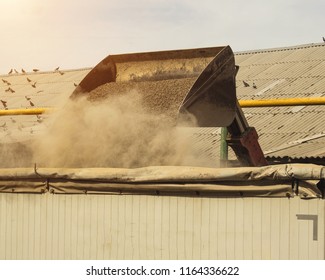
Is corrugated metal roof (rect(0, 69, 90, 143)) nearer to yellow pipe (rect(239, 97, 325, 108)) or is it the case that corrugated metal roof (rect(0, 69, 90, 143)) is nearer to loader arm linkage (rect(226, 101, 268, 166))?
yellow pipe (rect(239, 97, 325, 108))

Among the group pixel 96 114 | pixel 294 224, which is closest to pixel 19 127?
pixel 96 114

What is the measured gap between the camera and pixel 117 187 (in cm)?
717

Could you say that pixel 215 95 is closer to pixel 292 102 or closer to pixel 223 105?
pixel 223 105

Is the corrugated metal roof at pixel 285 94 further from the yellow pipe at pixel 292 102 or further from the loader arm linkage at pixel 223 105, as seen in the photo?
the loader arm linkage at pixel 223 105

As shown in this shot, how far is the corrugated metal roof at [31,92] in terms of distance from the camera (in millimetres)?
18859

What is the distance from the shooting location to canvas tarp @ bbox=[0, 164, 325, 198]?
20.9ft

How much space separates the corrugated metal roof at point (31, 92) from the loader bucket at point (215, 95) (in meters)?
9.10

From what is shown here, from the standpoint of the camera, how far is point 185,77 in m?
9.73

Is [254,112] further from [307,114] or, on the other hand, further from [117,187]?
[117,187]

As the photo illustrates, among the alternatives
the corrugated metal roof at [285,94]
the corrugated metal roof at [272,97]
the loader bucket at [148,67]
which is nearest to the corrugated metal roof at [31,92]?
the corrugated metal roof at [272,97]

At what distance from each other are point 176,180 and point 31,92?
18.7 meters

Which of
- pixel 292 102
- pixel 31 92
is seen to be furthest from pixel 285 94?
pixel 31 92
